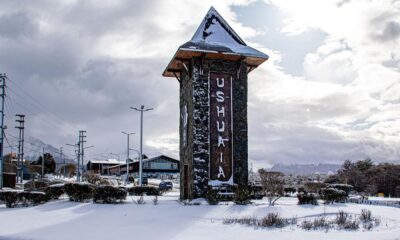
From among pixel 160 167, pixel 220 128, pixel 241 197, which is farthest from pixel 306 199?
pixel 160 167

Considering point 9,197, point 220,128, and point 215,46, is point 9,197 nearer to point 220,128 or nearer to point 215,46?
point 220,128

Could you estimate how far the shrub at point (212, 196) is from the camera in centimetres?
2410

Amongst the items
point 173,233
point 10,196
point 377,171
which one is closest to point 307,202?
point 173,233

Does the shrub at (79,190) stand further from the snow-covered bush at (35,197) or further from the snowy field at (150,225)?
the snowy field at (150,225)

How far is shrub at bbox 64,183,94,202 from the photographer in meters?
23.6

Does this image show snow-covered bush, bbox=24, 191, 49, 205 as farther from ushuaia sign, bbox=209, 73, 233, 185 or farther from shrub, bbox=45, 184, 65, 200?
ushuaia sign, bbox=209, 73, 233, 185

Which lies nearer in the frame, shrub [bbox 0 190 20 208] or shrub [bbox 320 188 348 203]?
shrub [bbox 0 190 20 208]

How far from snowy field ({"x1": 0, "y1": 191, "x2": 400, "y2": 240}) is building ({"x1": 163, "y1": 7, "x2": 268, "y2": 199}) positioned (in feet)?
18.9

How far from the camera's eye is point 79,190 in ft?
77.4

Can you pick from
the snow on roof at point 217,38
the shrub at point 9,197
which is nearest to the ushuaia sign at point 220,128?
the snow on roof at point 217,38

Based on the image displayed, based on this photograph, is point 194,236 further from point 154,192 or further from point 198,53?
point 154,192

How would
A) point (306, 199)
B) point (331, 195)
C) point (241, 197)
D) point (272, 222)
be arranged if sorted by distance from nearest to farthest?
point (272, 222) < point (241, 197) < point (306, 199) < point (331, 195)

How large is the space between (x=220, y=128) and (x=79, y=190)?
9.81m

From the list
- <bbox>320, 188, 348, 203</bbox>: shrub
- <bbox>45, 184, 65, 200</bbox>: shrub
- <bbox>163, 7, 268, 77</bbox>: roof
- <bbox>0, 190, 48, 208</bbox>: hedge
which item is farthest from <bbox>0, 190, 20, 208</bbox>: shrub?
<bbox>320, 188, 348, 203</bbox>: shrub
